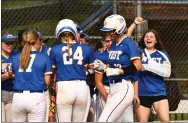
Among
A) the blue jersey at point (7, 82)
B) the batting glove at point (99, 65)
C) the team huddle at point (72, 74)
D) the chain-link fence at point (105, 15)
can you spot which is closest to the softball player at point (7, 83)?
the blue jersey at point (7, 82)

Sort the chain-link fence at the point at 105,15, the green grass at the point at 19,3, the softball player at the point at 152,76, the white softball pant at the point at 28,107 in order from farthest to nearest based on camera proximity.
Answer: the green grass at the point at 19,3
the chain-link fence at the point at 105,15
the softball player at the point at 152,76
the white softball pant at the point at 28,107

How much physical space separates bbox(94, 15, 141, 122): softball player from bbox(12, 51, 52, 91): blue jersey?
0.66 meters

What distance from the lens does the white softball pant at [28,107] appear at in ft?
21.4

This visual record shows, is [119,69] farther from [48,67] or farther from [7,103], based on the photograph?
[7,103]

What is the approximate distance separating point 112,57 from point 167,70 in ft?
3.87

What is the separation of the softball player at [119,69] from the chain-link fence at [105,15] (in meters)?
3.16

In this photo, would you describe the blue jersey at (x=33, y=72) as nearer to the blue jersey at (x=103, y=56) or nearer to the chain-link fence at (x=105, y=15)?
the blue jersey at (x=103, y=56)

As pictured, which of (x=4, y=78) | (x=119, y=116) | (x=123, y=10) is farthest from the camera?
(x=123, y=10)

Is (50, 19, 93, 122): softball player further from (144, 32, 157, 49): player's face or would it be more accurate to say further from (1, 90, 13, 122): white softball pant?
(144, 32, 157, 49): player's face

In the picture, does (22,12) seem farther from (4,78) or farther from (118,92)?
(118,92)

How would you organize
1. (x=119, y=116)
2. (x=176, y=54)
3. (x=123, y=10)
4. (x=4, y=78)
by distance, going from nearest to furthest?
(x=119, y=116)
(x=4, y=78)
(x=123, y=10)
(x=176, y=54)

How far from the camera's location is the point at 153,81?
24.6 feet

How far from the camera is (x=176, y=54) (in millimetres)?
10828

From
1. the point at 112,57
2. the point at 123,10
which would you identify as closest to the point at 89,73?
the point at 112,57
